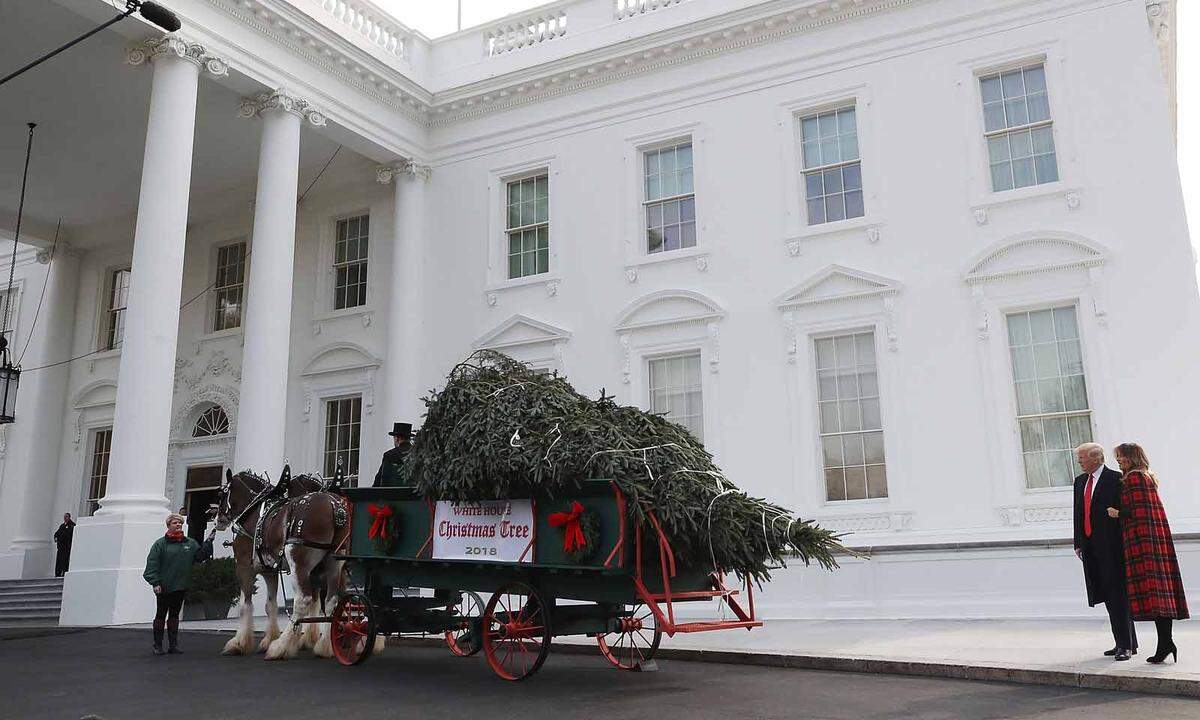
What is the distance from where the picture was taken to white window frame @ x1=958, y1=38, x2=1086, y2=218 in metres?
13.5

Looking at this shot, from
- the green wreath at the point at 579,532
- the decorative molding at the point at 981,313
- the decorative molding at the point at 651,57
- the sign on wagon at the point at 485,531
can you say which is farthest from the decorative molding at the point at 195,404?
the green wreath at the point at 579,532

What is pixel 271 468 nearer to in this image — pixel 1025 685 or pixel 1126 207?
pixel 1025 685

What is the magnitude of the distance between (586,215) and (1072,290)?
8368 mm

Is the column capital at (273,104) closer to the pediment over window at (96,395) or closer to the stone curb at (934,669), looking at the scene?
the pediment over window at (96,395)

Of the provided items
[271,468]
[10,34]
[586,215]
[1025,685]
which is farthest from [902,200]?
[10,34]

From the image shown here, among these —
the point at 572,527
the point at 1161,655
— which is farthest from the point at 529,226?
the point at 1161,655

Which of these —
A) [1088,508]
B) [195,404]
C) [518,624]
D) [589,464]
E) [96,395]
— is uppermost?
[96,395]

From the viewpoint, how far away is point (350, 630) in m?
8.57

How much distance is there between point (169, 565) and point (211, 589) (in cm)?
425

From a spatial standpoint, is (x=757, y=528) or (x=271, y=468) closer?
(x=757, y=528)

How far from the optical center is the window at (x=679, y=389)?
15672 millimetres

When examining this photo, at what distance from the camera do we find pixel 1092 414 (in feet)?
41.8

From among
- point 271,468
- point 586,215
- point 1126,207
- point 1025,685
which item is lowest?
point 1025,685

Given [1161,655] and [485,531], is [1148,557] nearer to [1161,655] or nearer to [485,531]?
[1161,655]
